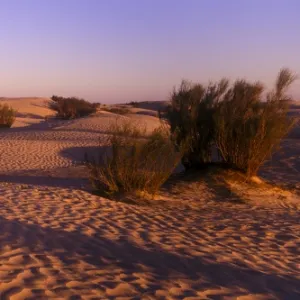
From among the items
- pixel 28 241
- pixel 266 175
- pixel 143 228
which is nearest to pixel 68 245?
pixel 28 241

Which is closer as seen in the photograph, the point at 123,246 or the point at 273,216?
the point at 123,246

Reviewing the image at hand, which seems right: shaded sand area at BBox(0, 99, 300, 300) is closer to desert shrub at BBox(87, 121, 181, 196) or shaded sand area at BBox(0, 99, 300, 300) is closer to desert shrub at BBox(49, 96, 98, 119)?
desert shrub at BBox(87, 121, 181, 196)

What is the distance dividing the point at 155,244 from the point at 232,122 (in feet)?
24.4

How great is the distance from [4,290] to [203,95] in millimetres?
10839

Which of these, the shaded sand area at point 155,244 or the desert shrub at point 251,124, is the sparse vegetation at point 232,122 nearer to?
the desert shrub at point 251,124

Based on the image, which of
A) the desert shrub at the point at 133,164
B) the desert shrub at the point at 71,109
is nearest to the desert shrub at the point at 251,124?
the desert shrub at the point at 133,164

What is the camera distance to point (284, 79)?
13312mm

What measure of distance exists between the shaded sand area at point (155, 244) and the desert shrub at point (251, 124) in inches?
40.1

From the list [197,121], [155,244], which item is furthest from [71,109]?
[155,244]

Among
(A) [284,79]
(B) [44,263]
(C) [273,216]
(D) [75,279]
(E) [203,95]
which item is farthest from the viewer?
(E) [203,95]

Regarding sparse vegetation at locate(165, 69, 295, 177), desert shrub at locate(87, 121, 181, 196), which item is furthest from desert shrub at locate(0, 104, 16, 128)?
desert shrub at locate(87, 121, 181, 196)

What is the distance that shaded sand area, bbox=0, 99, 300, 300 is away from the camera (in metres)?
5.16

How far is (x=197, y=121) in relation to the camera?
14508 millimetres

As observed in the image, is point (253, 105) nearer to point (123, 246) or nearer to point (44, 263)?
point (123, 246)
